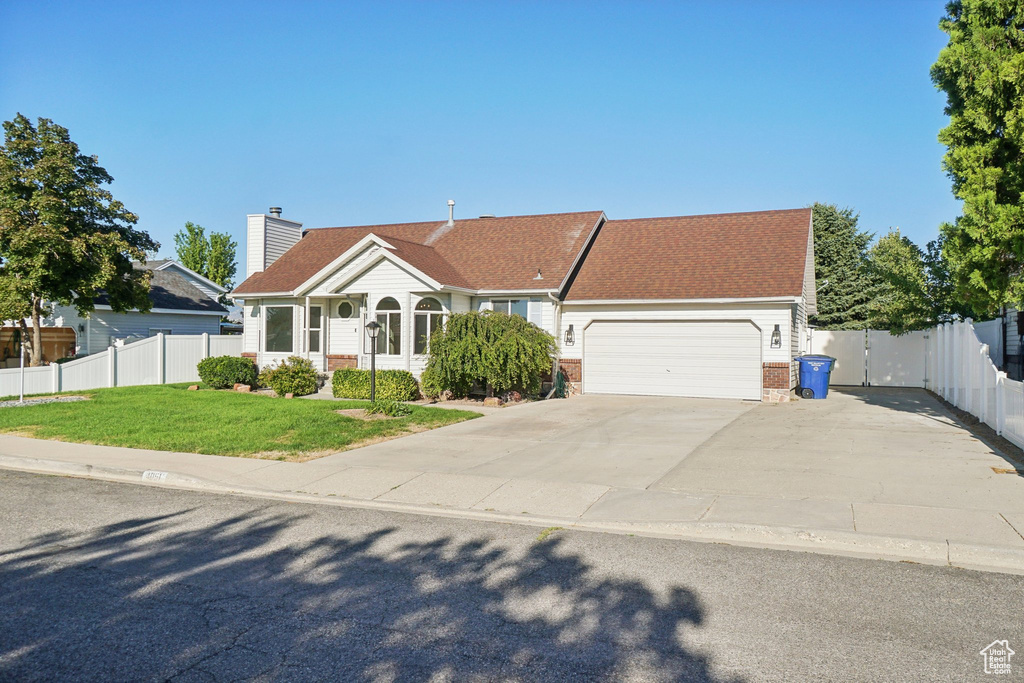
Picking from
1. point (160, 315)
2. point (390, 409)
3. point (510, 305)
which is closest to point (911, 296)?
point (510, 305)

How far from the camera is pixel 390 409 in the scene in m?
16.1

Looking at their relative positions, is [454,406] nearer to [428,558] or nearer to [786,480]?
[786,480]

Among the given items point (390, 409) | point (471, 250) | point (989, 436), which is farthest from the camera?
point (471, 250)

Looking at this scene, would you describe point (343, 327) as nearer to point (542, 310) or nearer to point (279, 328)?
point (279, 328)

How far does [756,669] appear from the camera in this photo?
4352 millimetres

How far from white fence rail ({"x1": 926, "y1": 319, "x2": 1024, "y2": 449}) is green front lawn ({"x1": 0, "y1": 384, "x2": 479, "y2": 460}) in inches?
395

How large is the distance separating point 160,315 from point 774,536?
2930 cm

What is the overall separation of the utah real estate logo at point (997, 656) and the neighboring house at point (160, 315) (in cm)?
2680

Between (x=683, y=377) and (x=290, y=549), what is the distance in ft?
51.6

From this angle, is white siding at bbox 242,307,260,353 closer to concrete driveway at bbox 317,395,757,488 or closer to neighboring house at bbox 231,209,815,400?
neighboring house at bbox 231,209,815,400

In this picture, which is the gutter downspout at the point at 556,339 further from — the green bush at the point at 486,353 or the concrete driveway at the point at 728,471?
the concrete driveway at the point at 728,471

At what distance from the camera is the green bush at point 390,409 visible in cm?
1602

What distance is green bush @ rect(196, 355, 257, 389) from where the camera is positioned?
74.0 feet

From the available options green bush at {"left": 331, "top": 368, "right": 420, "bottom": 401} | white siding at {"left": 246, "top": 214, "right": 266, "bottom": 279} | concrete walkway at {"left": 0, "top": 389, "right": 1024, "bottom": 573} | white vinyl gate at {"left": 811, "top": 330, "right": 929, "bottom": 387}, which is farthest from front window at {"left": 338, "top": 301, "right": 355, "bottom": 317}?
white vinyl gate at {"left": 811, "top": 330, "right": 929, "bottom": 387}
